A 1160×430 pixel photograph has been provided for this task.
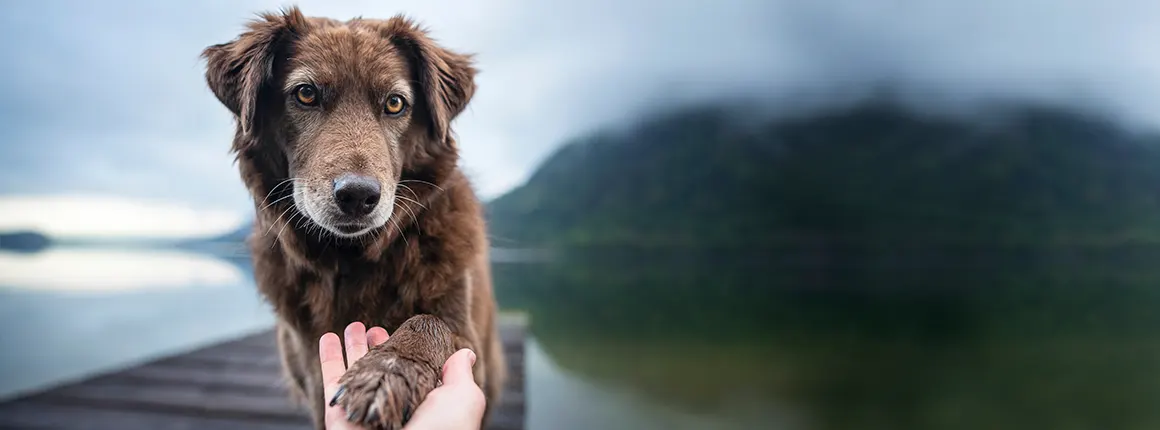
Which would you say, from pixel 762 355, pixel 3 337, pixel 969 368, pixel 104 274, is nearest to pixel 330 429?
pixel 3 337

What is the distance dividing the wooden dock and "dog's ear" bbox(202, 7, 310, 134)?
1.68 metres

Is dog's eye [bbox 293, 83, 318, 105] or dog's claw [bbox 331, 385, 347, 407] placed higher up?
dog's eye [bbox 293, 83, 318, 105]

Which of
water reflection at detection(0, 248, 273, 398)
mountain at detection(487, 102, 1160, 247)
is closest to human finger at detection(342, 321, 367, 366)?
water reflection at detection(0, 248, 273, 398)

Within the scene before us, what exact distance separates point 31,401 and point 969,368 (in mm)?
10302

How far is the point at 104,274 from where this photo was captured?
6.01 metres

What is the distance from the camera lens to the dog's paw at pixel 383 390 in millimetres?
927

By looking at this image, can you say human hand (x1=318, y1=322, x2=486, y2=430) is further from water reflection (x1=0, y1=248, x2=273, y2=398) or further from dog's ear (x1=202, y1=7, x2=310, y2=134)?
water reflection (x1=0, y1=248, x2=273, y2=398)

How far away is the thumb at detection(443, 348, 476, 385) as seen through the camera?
1.02 m

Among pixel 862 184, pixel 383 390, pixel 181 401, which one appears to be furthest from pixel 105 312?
pixel 862 184

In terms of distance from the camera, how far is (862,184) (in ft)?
80.6

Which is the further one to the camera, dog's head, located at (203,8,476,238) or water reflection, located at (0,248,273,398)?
water reflection, located at (0,248,273,398)

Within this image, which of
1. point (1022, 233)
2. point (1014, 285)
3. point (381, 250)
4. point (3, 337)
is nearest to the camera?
point (381, 250)

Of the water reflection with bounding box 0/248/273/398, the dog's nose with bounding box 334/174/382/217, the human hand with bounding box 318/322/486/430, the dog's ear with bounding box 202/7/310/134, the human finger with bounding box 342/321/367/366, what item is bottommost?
the water reflection with bounding box 0/248/273/398

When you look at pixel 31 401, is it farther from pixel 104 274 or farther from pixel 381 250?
pixel 104 274
